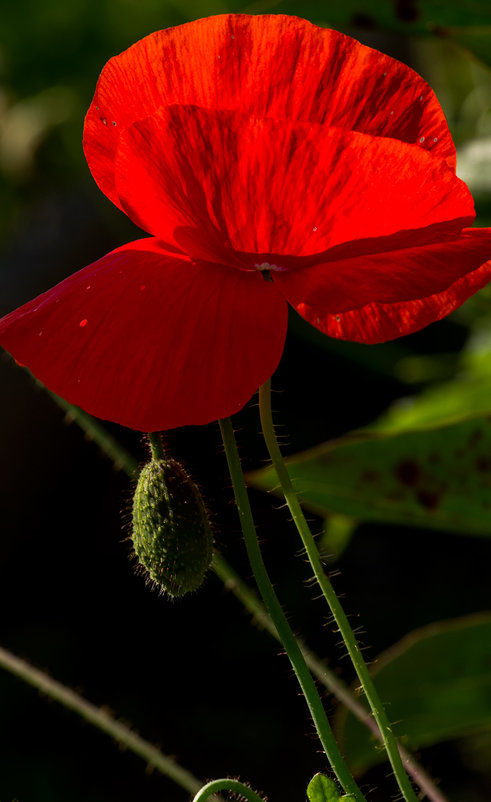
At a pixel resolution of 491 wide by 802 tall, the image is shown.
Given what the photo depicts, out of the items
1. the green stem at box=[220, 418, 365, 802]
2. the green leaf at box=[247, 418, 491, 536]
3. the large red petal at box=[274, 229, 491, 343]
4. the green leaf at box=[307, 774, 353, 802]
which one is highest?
the large red petal at box=[274, 229, 491, 343]

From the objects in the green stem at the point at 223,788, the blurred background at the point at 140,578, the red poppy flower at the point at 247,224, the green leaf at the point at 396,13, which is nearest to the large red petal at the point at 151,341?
the red poppy flower at the point at 247,224

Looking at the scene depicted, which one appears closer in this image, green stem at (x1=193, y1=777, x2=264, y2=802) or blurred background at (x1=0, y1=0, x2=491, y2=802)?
green stem at (x1=193, y1=777, x2=264, y2=802)

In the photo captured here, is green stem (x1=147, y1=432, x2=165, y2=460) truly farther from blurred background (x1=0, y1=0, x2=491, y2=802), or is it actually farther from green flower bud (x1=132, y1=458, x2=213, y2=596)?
blurred background (x1=0, y1=0, x2=491, y2=802)

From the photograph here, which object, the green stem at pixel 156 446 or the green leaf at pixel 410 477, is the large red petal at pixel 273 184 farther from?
the green leaf at pixel 410 477

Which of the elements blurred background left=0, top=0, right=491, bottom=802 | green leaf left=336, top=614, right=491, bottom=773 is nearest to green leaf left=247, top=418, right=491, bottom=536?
green leaf left=336, top=614, right=491, bottom=773

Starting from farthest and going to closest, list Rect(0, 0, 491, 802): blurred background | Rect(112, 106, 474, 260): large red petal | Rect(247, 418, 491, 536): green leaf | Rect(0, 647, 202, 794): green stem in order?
Rect(0, 0, 491, 802): blurred background < Rect(247, 418, 491, 536): green leaf < Rect(0, 647, 202, 794): green stem < Rect(112, 106, 474, 260): large red petal

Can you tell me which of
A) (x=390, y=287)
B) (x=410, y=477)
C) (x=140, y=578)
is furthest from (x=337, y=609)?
(x=140, y=578)

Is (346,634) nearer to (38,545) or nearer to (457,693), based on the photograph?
(457,693)
